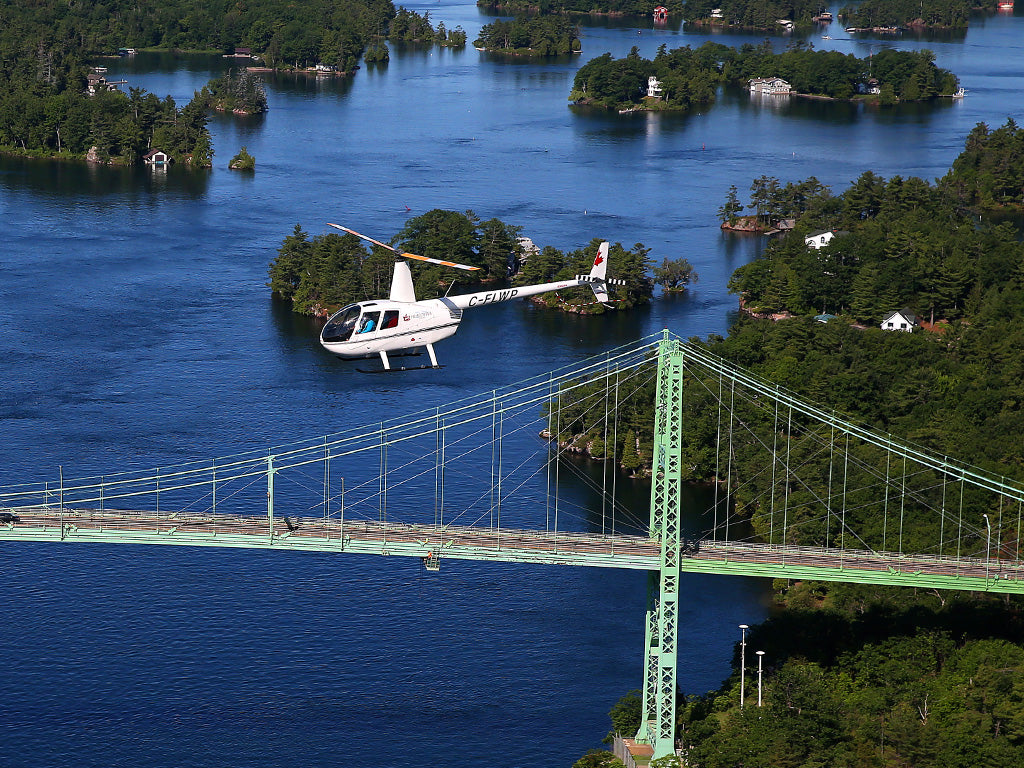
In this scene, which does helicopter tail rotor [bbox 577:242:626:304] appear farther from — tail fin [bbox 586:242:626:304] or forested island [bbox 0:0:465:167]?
forested island [bbox 0:0:465:167]

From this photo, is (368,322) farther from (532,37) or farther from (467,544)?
(532,37)

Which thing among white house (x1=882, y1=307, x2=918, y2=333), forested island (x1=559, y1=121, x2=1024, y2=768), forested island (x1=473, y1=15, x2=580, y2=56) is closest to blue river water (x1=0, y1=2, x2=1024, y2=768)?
forested island (x1=559, y1=121, x2=1024, y2=768)

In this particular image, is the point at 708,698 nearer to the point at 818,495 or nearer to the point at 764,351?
the point at 818,495

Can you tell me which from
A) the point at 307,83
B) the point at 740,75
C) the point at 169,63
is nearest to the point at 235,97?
the point at 307,83

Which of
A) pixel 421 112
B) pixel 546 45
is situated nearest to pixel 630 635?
pixel 421 112

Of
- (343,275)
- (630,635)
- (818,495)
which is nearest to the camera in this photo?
(630,635)

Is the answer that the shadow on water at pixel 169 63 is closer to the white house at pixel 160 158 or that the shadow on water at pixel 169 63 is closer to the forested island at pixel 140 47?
the forested island at pixel 140 47
